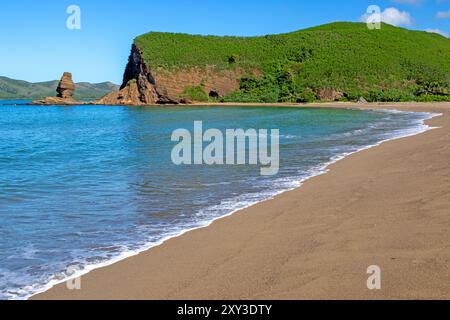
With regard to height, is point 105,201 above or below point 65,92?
below

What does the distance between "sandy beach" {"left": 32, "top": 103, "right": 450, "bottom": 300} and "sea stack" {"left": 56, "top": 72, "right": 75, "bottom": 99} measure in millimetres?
106144

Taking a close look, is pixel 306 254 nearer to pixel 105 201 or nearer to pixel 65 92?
pixel 105 201

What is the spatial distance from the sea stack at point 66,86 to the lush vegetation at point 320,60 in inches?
682

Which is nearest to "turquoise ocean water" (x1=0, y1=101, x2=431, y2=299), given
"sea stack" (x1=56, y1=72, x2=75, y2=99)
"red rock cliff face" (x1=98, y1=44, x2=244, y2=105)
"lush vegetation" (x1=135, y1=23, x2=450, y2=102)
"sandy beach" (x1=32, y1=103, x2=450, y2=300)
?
"sandy beach" (x1=32, y1=103, x2=450, y2=300)

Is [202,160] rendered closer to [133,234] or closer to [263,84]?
[133,234]

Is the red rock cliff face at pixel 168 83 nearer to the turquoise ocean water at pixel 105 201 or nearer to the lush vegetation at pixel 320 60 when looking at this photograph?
the lush vegetation at pixel 320 60

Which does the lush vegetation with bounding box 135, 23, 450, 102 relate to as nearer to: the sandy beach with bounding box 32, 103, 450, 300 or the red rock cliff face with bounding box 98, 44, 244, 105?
the red rock cliff face with bounding box 98, 44, 244, 105

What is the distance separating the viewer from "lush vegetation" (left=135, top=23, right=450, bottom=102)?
9019 cm

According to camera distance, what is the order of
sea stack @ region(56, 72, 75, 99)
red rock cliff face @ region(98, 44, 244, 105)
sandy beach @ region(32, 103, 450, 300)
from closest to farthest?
sandy beach @ region(32, 103, 450, 300), red rock cliff face @ region(98, 44, 244, 105), sea stack @ region(56, 72, 75, 99)

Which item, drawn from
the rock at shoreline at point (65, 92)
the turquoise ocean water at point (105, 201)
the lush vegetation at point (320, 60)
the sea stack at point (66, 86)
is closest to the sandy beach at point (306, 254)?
the turquoise ocean water at point (105, 201)

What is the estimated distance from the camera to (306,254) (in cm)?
568

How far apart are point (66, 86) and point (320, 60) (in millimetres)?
56078

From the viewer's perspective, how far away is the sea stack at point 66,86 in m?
108

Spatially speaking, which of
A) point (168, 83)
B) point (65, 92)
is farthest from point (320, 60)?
point (65, 92)
